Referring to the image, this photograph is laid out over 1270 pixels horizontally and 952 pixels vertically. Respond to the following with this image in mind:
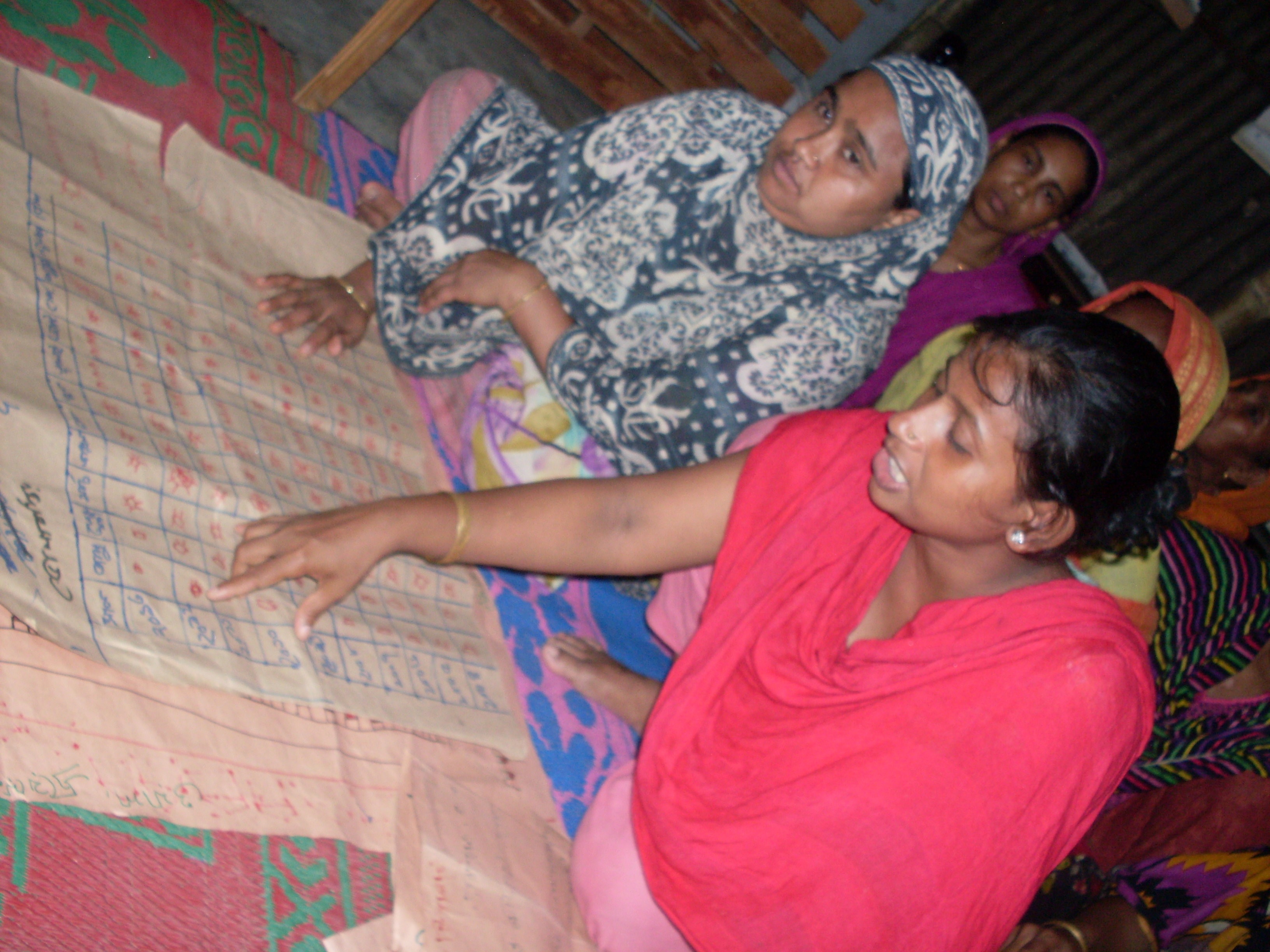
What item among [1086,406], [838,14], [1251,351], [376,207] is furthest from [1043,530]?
[1251,351]

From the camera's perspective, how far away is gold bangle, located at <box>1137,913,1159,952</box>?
151cm

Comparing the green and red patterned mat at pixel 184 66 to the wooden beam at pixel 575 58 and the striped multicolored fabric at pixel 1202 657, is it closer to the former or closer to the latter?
the wooden beam at pixel 575 58

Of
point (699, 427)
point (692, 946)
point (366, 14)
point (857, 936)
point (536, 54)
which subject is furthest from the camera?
point (536, 54)

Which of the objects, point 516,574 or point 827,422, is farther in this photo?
point 516,574

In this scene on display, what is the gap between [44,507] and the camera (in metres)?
0.82

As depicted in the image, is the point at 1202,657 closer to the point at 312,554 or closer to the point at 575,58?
the point at 312,554

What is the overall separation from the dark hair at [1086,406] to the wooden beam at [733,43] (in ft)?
5.90

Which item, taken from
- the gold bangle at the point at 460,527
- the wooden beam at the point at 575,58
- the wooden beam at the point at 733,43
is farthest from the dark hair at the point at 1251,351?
the gold bangle at the point at 460,527

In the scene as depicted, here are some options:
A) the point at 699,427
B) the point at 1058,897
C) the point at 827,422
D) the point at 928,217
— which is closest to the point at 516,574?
→ the point at 699,427

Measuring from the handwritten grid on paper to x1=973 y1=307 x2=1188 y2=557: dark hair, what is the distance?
0.84 m

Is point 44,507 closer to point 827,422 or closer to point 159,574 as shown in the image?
point 159,574

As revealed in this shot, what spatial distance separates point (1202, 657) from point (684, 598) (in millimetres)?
1258

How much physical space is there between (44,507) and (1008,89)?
14.1ft

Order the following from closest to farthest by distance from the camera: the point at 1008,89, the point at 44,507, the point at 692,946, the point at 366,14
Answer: the point at 44,507
the point at 692,946
the point at 366,14
the point at 1008,89
